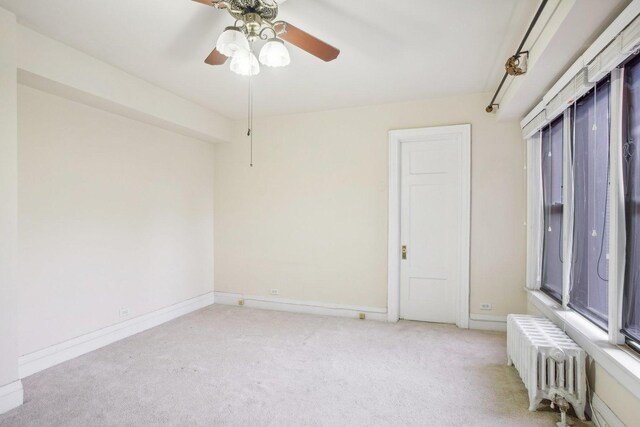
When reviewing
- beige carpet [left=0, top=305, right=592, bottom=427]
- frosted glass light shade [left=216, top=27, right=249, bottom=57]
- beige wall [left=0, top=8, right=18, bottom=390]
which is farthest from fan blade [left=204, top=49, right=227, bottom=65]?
beige carpet [left=0, top=305, right=592, bottom=427]

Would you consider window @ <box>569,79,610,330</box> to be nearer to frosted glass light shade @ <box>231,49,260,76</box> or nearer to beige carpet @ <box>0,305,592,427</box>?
beige carpet @ <box>0,305,592,427</box>

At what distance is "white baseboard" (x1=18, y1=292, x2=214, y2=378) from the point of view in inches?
109

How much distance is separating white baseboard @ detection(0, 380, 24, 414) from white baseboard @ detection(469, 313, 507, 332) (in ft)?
13.5

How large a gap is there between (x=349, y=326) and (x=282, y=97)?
2.81m

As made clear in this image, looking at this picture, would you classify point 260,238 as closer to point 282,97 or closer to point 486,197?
point 282,97

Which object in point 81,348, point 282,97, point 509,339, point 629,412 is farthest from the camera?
point 282,97

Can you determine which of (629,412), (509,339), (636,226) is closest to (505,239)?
(509,339)

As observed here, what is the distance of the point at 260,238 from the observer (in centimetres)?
474

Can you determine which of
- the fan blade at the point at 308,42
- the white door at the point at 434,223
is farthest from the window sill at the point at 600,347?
the fan blade at the point at 308,42

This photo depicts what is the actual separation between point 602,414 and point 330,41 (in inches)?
122

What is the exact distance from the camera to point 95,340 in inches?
129

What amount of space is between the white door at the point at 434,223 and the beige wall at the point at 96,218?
2.90m

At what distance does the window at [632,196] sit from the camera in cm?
182

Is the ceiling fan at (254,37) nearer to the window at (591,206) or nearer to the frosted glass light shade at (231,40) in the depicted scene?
the frosted glass light shade at (231,40)
